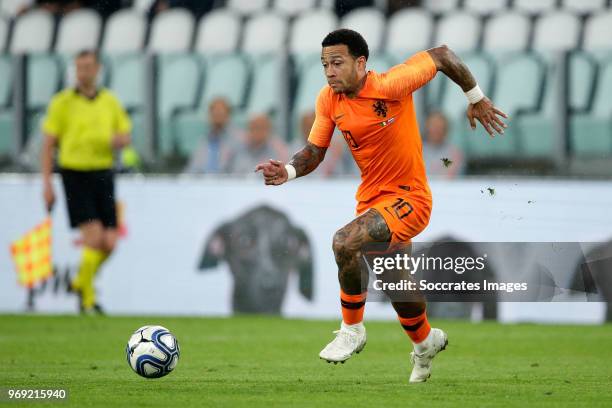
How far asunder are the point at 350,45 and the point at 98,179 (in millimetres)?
6642

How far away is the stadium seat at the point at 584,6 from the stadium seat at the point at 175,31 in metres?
4.59

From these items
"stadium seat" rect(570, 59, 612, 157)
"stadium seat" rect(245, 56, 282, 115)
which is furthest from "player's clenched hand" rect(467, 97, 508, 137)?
"stadium seat" rect(245, 56, 282, 115)

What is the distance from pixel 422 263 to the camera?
874cm

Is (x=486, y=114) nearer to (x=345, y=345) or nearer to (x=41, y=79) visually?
(x=345, y=345)

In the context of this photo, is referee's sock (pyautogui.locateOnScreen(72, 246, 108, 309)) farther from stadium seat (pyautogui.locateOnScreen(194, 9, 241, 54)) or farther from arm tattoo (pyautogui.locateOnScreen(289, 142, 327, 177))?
arm tattoo (pyautogui.locateOnScreen(289, 142, 327, 177))

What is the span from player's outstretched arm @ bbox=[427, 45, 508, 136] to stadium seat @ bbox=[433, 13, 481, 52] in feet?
22.4

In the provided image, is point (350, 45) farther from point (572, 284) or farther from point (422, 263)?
point (572, 284)

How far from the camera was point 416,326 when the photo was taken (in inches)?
313

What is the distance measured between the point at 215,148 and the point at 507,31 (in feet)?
12.1

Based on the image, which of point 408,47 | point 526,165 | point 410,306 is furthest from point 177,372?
point 408,47

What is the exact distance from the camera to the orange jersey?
785cm

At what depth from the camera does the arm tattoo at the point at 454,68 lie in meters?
7.88

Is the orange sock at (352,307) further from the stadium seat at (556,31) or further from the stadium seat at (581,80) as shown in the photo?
the stadium seat at (556,31)

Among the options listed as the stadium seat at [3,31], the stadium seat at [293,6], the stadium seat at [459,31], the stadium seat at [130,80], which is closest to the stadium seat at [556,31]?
the stadium seat at [459,31]
